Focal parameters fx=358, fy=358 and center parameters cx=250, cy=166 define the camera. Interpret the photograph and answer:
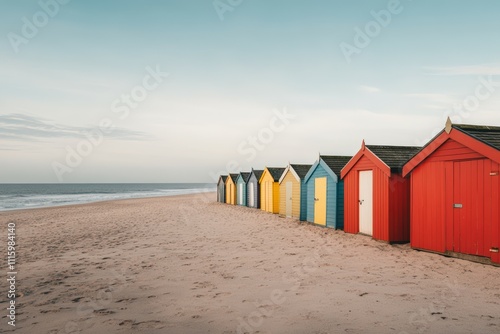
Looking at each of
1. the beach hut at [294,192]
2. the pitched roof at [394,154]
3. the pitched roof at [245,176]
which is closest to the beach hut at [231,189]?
the pitched roof at [245,176]

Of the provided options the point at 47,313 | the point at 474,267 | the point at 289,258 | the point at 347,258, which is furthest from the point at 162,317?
the point at 474,267

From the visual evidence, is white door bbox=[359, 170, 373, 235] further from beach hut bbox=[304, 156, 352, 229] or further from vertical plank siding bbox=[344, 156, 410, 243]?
beach hut bbox=[304, 156, 352, 229]

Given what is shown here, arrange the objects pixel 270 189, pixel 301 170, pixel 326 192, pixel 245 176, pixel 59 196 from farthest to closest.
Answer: pixel 59 196, pixel 245 176, pixel 270 189, pixel 301 170, pixel 326 192

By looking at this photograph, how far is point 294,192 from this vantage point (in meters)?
19.9

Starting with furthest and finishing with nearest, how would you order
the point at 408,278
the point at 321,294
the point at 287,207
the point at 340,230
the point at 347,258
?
the point at 287,207 → the point at 340,230 → the point at 347,258 → the point at 408,278 → the point at 321,294

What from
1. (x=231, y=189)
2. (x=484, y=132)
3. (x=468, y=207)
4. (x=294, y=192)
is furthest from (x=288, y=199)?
(x=231, y=189)

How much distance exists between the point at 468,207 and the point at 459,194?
41 cm

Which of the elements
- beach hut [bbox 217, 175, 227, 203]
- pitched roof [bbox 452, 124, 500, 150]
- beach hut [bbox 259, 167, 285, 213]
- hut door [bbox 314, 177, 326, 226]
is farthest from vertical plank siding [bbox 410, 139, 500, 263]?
beach hut [bbox 217, 175, 227, 203]

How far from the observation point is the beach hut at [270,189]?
2369 centimetres

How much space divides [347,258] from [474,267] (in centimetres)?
283

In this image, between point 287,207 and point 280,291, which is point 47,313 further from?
point 287,207

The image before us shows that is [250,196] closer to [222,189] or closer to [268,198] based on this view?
[268,198]

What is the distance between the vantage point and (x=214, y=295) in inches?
251

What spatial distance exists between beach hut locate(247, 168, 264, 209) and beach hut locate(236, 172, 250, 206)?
72 cm
